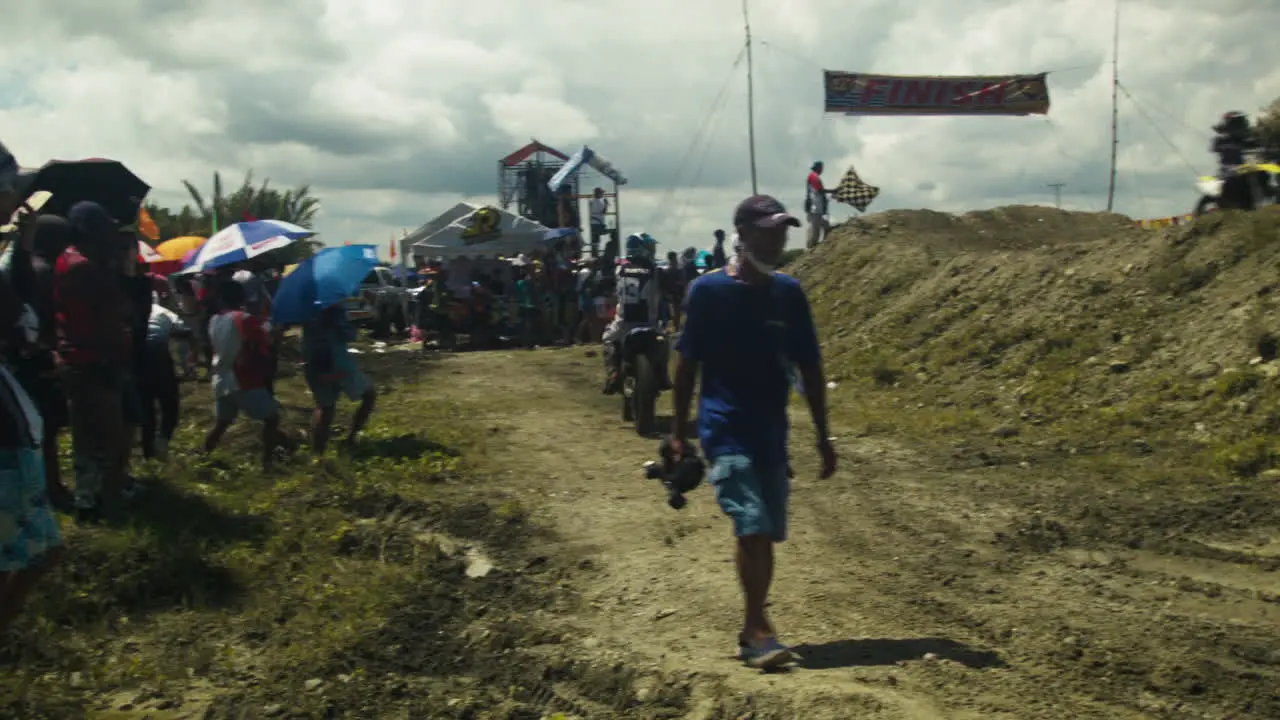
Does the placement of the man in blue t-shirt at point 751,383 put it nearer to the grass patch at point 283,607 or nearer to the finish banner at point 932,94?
the grass patch at point 283,607

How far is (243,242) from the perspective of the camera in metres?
12.7

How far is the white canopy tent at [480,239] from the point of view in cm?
2380

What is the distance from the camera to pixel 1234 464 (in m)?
8.56

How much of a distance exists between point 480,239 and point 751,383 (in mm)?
19514

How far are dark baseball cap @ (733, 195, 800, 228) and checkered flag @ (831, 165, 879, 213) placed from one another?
59.6 ft

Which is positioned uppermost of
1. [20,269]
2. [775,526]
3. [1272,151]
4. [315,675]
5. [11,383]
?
[1272,151]

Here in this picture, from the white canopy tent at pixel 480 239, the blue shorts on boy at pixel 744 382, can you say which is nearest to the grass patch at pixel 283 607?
the blue shorts on boy at pixel 744 382

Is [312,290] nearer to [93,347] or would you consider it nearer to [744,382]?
[93,347]

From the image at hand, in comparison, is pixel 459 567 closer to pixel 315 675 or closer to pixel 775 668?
pixel 315 675

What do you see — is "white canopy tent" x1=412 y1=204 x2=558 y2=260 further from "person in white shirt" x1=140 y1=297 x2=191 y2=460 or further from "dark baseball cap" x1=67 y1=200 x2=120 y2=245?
"dark baseball cap" x1=67 y1=200 x2=120 y2=245

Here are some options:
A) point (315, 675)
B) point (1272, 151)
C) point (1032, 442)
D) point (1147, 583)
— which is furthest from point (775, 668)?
point (1272, 151)

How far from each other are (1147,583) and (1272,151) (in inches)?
426

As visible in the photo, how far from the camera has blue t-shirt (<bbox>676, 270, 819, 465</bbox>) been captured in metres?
4.82

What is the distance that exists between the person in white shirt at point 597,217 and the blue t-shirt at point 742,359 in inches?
823
